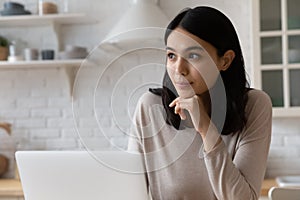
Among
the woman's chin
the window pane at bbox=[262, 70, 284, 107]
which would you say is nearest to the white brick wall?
the window pane at bbox=[262, 70, 284, 107]

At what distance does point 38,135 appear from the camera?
9.30 feet

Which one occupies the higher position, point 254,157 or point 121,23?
point 121,23

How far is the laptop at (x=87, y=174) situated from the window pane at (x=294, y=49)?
1795mm

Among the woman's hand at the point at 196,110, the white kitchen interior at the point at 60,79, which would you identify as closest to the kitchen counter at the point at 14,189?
the white kitchen interior at the point at 60,79

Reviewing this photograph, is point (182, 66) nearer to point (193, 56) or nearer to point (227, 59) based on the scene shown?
point (193, 56)

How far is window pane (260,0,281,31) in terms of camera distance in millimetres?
2467

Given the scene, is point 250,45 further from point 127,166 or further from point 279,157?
point 127,166

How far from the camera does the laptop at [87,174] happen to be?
0.84m

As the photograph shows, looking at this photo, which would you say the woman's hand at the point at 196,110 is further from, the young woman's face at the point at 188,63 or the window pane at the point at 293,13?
the window pane at the point at 293,13

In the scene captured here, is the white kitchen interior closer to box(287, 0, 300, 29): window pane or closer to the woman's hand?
box(287, 0, 300, 29): window pane

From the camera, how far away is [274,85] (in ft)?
8.07

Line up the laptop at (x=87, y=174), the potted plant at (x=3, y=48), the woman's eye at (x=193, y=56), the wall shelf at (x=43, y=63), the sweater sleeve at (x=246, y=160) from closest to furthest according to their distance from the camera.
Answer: the laptop at (x=87, y=174), the woman's eye at (x=193, y=56), the sweater sleeve at (x=246, y=160), the wall shelf at (x=43, y=63), the potted plant at (x=3, y=48)

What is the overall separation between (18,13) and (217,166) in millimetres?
1932

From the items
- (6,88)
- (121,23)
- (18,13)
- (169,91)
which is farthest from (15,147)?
(169,91)
